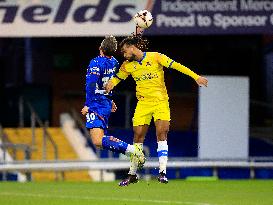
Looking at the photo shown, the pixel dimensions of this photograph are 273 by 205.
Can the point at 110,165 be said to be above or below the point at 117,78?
below

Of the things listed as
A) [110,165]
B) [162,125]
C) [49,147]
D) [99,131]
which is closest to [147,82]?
[162,125]

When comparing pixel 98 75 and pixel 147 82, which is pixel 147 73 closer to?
pixel 147 82

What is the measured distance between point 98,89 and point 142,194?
164 centimetres

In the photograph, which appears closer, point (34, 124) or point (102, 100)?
point (102, 100)

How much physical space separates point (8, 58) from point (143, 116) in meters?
17.6

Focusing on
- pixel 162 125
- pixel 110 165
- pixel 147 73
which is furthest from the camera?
pixel 110 165

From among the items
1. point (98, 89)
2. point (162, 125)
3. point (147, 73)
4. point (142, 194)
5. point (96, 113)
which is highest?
point (147, 73)

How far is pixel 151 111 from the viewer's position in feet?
57.8

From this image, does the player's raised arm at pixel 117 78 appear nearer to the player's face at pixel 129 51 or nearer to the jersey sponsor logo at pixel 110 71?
the jersey sponsor logo at pixel 110 71

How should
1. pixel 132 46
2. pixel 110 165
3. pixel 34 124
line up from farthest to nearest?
pixel 34 124 → pixel 110 165 → pixel 132 46

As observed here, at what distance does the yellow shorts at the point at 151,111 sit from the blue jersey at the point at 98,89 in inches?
18.1

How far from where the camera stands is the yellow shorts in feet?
57.6

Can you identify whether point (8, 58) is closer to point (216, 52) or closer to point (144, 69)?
point (216, 52)

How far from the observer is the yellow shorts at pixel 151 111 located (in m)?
17.6
